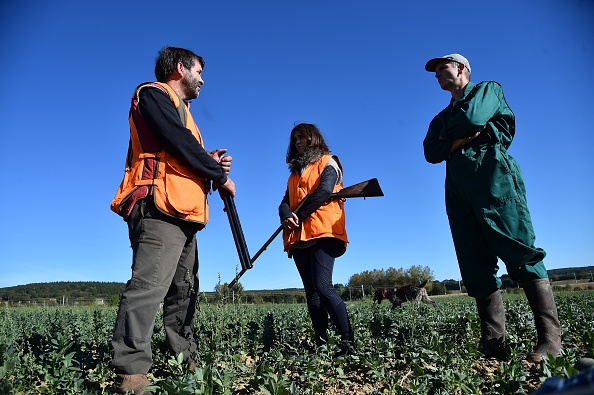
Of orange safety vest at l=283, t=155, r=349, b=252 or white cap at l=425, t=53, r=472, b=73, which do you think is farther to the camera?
orange safety vest at l=283, t=155, r=349, b=252

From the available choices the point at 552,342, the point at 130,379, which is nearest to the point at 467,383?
the point at 552,342

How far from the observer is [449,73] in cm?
364

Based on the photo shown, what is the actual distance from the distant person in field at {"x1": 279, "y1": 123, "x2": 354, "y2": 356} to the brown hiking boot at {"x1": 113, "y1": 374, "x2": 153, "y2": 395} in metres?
1.61

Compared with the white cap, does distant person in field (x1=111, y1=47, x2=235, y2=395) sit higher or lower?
lower

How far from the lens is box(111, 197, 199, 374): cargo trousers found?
8.33ft

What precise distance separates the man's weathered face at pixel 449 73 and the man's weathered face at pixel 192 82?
2.01 meters

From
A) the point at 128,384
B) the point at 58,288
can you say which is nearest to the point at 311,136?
the point at 128,384

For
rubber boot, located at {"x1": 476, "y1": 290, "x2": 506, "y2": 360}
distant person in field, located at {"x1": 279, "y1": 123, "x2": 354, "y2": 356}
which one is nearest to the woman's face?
distant person in field, located at {"x1": 279, "y1": 123, "x2": 354, "y2": 356}

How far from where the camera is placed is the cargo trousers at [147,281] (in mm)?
2539

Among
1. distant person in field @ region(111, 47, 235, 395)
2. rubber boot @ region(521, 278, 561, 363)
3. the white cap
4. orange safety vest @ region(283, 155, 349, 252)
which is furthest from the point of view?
orange safety vest @ region(283, 155, 349, 252)

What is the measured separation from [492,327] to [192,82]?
10.1 feet

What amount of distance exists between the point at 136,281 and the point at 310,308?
1751 mm

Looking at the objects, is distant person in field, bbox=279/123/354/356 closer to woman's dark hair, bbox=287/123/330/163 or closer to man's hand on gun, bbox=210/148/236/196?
woman's dark hair, bbox=287/123/330/163

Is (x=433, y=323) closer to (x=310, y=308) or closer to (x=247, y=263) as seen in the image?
(x=310, y=308)
